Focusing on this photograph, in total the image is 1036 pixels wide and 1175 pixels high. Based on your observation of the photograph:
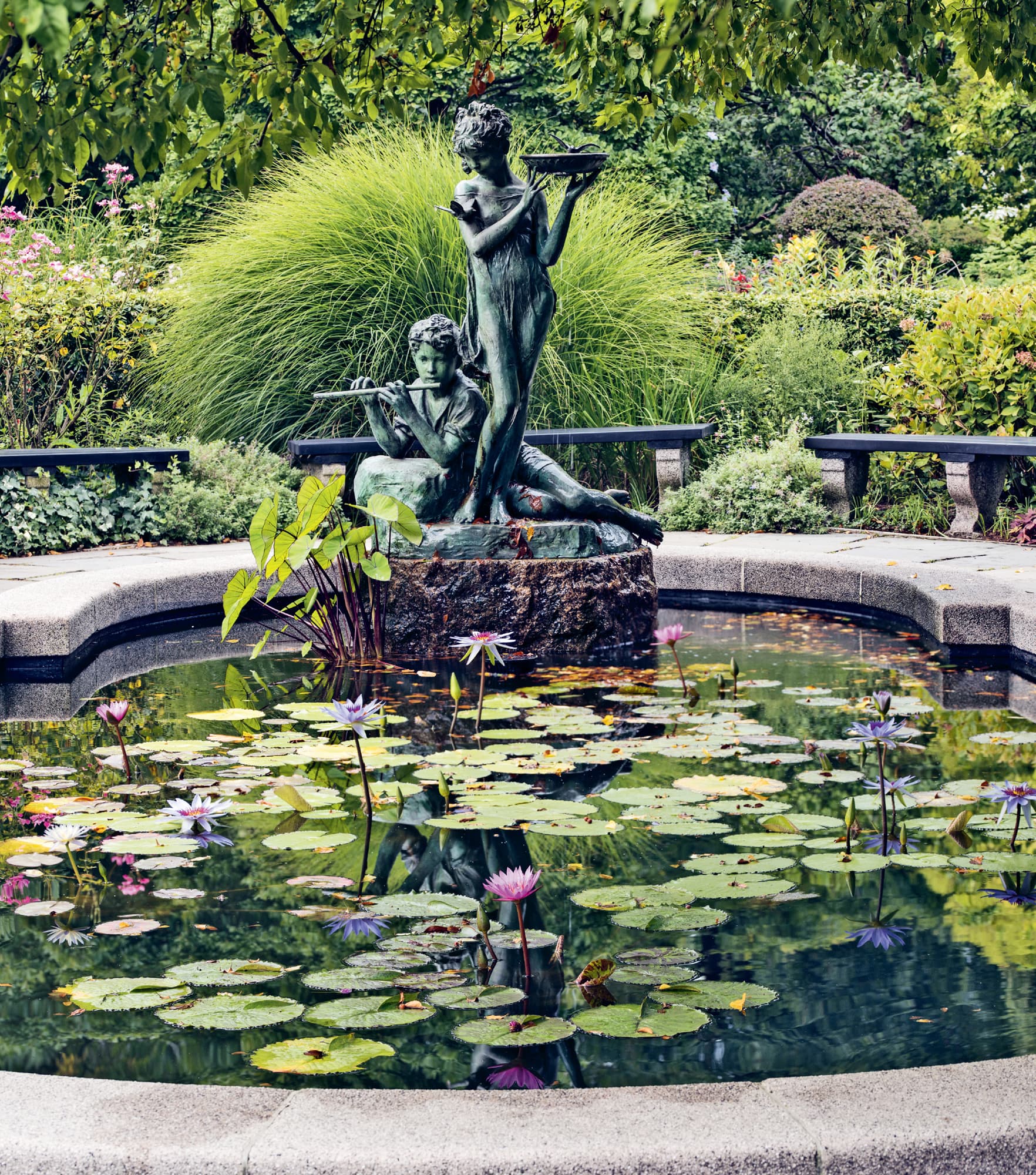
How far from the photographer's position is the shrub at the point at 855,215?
18891 millimetres

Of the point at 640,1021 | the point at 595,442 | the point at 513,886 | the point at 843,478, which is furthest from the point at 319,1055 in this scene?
the point at 843,478

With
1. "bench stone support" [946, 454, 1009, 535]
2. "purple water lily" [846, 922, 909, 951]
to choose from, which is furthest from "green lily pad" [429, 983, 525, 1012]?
"bench stone support" [946, 454, 1009, 535]

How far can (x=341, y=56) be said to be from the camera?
4418mm

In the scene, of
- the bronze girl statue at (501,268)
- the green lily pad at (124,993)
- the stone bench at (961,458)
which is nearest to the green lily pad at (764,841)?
the green lily pad at (124,993)

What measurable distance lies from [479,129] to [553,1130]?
16.2 ft

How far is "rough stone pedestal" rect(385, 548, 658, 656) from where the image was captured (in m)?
6.51

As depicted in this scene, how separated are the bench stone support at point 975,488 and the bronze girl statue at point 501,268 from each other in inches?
144

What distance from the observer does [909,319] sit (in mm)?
11227

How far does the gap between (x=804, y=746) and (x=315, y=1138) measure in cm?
298

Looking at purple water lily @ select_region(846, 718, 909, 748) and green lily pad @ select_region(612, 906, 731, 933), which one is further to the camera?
purple water lily @ select_region(846, 718, 909, 748)

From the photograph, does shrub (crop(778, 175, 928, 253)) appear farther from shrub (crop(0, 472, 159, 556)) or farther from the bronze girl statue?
the bronze girl statue

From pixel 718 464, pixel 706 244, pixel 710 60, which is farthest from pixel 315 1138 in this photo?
pixel 706 244

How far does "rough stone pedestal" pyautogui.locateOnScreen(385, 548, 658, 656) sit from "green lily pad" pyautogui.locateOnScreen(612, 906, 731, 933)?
10.7 ft

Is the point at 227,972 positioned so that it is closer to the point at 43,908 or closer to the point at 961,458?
the point at 43,908
